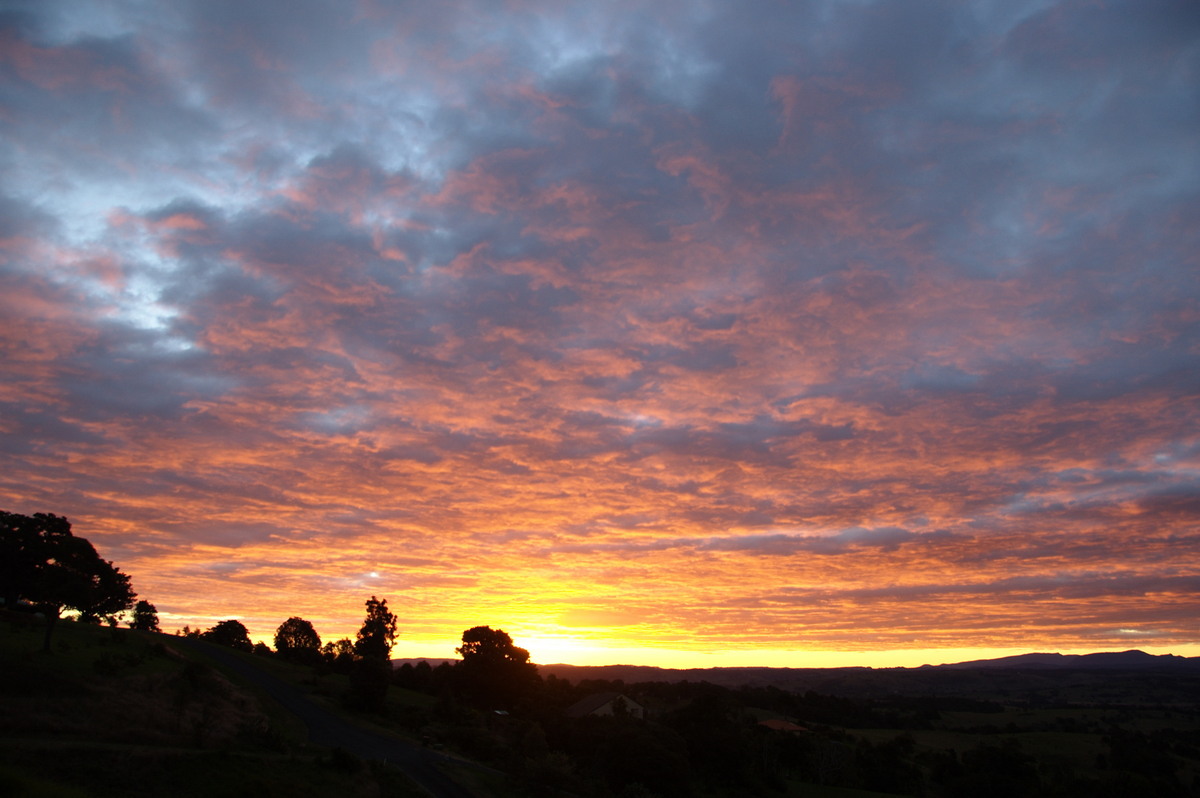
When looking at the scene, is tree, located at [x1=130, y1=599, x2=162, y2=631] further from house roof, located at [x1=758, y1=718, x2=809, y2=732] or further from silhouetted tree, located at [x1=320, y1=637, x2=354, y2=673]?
house roof, located at [x1=758, y1=718, x2=809, y2=732]

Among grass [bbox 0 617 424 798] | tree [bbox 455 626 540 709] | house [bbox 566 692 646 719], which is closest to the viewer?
grass [bbox 0 617 424 798]

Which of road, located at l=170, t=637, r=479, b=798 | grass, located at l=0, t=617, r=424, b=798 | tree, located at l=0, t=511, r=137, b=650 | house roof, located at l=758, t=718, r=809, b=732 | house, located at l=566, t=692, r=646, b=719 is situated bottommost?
house roof, located at l=758, t=718, r=809, b=732

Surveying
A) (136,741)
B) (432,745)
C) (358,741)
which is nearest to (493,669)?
(432,745)

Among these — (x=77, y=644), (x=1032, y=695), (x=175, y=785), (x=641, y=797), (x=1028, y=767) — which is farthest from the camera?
(x=1032, y=695)

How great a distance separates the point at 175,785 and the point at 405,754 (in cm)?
2402

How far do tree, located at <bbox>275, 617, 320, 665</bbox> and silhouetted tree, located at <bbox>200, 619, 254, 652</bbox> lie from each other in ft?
28.4

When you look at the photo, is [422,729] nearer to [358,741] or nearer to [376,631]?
[358,741]

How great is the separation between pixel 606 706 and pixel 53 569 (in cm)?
5632

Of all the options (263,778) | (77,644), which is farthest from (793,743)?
(77,644)

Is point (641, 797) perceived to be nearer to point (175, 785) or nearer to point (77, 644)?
point (175, 785)

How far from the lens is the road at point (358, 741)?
130ft

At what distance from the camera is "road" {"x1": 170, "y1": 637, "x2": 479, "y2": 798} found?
39656 mm

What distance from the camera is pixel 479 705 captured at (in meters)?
92.3

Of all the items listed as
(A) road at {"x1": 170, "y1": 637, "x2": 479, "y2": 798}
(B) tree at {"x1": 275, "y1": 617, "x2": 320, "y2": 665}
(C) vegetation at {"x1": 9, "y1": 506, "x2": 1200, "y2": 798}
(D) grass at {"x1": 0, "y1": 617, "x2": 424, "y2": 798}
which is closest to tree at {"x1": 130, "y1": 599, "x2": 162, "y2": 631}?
(C) vegetation at {"x1": 9, "y1": 506, "x2": 1200, "y2": 798}
